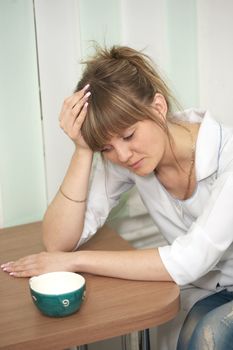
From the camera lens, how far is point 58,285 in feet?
2.95

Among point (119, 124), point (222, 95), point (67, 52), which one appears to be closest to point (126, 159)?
point (119, 124)

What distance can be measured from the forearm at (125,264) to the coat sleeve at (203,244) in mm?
18

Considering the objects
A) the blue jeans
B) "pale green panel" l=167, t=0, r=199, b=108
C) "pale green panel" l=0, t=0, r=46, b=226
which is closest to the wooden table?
the blue jeans

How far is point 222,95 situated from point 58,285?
1.00 m

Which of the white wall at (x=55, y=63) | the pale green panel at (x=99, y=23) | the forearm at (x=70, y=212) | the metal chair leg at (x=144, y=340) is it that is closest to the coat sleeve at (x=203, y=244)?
the metal chair leg at (x=144, y=340)

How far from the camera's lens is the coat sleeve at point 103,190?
1.23m

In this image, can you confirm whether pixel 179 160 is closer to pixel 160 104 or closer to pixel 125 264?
pixel 160 104

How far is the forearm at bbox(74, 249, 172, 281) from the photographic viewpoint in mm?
947

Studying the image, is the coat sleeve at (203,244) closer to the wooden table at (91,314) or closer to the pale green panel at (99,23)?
the wooden table at (91,314)

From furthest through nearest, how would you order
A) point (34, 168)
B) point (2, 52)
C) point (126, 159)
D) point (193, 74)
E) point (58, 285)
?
point (193, 74) → point (34, 168) → point (2, 52) → point (126, 159) → point (58, 285)

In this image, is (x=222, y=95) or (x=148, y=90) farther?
(x=222, y=95)

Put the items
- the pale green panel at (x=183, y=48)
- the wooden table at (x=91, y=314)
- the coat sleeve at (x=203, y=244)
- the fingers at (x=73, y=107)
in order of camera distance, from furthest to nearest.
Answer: the pale green panel at (x=183, y=48) < the fingers at (x=73, y=107) < the coat sleeve at (x=203, y=244) < the wooden table at (x=91, y=314)

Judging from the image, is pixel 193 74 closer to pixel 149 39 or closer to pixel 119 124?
pixel 149 39

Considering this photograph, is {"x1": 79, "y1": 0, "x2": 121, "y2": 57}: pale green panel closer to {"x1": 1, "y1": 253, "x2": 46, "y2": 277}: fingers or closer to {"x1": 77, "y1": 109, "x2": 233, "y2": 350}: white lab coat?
{"x1": 77, "y1": 109, "x2": 233, "y2": 350}: white lab coat
